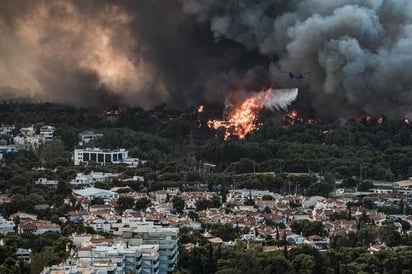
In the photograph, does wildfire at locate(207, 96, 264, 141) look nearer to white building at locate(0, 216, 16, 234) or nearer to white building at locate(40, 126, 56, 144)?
white building at locate(40, 126, 56, 144)

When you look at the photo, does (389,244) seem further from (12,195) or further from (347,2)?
A: (347,2)

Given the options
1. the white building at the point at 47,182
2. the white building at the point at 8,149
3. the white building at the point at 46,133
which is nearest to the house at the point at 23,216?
the white building at the point at 47,182

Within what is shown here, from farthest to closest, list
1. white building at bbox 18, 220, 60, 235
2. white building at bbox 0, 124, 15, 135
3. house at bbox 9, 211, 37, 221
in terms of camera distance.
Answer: white building at bbox 0, 124, 15, 135
house at bbox 9, 211, 37, 221
white building at bbox 18, 220, 60, 235

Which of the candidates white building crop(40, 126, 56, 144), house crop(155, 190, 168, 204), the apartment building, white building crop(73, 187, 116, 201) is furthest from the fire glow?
the apartment building

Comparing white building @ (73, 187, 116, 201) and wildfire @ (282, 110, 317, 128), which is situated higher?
wildfire @ (282, 110, 317, 128)

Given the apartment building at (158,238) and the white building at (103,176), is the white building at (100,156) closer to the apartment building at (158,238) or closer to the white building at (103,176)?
the white building at (103,176)

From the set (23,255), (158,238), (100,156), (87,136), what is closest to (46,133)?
(87,136)

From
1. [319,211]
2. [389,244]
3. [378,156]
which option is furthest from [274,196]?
[389,244]

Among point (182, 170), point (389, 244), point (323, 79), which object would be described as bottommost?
point (389, 244)
